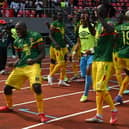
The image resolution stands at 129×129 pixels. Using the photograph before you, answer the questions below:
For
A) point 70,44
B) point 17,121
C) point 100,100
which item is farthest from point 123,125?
point 70,44

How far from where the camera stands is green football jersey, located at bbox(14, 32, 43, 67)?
7.57 meters

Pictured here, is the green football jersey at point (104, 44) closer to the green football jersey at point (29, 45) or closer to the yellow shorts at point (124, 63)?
the green football jersey at point (29, 45)

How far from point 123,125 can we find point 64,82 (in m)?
4.36

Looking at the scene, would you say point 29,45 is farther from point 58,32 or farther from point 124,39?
point 58,32

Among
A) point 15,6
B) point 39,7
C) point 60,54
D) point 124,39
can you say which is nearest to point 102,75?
point 124,39

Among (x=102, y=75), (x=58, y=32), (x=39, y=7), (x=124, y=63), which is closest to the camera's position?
(x=102, y=75)

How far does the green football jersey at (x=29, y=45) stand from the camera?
7.57m

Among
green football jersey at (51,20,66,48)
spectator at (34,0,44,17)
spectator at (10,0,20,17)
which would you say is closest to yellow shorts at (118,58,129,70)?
green football jersey at (51,20,66,48)

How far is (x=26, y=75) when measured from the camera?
766 centimetres

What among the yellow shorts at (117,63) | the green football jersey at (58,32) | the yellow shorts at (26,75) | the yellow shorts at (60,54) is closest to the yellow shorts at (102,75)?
the yellow shorts at (26,75)

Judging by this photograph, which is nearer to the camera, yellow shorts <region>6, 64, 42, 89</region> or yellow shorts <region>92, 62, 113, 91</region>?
yellow shorts <region>92, 62, 113, 91</region>

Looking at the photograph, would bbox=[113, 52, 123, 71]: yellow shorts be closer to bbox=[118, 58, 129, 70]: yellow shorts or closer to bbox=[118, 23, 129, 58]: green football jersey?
bbox=[118, 58, 129, 70]: yellow shorts

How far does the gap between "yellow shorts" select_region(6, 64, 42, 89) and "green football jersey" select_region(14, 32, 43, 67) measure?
0.44 ft

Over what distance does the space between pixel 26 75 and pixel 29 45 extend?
1.96 feet
